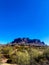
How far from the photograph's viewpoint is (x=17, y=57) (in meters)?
21.8

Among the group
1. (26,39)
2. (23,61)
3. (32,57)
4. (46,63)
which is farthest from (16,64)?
(26,39)

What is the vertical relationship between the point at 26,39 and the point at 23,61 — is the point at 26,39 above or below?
above

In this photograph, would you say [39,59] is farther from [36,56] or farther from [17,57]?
[17,57]

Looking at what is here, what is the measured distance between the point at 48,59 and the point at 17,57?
4.14m

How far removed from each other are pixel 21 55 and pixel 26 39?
9116 cm

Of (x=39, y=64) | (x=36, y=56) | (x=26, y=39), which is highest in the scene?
(x=26, y=39)

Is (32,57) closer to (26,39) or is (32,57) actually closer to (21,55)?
(21,55)

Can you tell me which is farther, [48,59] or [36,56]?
[36,56]

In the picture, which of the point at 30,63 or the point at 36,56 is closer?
the point at 30,63

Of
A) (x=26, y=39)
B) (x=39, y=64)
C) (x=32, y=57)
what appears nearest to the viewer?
(x=39, y=64)

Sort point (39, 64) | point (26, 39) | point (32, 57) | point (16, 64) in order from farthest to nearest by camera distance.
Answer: point (26, 39)
point (32, 57)
point (16, 64)
point (39, 64)

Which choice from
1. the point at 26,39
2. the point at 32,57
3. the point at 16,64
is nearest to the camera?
the point at 16,64

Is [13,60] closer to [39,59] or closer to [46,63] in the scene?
[39,59]

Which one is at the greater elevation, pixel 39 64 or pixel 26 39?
pixel 26 39
